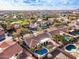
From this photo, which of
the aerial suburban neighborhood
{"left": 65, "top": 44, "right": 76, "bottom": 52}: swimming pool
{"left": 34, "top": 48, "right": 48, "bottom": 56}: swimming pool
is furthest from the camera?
{"left": 65, "top": 44, "right": 76, "bottom": 52}: swimming pool

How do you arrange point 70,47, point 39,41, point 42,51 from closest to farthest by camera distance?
point 42,51 < point 70,47 < point 39,41

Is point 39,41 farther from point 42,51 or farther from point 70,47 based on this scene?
point 70,47

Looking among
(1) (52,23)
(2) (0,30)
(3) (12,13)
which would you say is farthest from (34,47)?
(3) (12,13)

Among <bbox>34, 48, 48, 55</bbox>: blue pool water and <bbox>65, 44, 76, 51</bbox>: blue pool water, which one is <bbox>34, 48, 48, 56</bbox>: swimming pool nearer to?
<bbox>34, 48, 48, 55</bbox>: blue pool water

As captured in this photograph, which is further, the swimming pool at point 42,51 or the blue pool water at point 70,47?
the blue pool water at point 70,47

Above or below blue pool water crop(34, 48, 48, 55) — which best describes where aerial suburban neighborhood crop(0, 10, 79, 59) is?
above

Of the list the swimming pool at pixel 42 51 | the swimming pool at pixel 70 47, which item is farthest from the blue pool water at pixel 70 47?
the swimming pool at pixel 42 51

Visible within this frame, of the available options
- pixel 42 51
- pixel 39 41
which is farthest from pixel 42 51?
pixel 39 41

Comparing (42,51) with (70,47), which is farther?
(70,47)

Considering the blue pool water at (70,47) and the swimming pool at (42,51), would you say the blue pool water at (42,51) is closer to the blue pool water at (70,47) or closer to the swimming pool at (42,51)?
the swimming pool at (42,51)

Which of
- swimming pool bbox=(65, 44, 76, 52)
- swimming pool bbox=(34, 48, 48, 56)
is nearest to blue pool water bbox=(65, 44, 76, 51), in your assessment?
swimming pool bbox=(65, 44, 76, 52)

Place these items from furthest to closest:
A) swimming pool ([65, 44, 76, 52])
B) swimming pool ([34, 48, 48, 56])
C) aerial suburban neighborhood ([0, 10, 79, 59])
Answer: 1. swimming pool ([65, 44, 76, 52])
2. swimming pool ([34, 48, 48, 56])
3. aerial suburban neighborhood ([0, 10, 79, 59])

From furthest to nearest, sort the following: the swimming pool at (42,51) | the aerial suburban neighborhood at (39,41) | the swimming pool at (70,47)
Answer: the swimming pool at (70,47) → the swimming pool at (42,51) → the aerial suburban neighborhood at (39,41)
